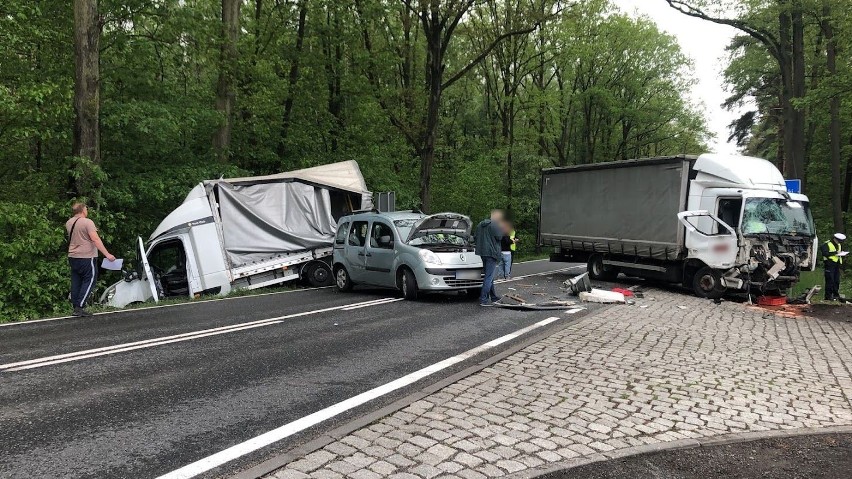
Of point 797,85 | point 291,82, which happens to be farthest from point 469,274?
point 291,82

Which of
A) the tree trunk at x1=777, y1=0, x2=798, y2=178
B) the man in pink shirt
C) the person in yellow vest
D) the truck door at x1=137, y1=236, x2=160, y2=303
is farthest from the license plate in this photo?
the tree trunk at x1=777, y1=0, x2=798, y2=178

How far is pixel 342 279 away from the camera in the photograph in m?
13.1

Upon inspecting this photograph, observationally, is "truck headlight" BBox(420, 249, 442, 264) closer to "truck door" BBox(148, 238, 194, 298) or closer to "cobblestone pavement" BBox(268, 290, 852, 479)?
"cobblestone pavement" BBox(268, 290, 852, 479)

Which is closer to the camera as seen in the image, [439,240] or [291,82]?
[439,240]

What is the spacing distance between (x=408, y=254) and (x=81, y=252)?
5772 mm

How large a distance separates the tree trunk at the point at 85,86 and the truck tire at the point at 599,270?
548 inches

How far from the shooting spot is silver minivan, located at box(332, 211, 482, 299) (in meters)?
10.8

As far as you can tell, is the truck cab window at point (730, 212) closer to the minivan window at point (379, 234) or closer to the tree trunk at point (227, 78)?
the minivan window at point (379, 234)

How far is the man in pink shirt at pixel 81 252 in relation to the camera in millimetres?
8914

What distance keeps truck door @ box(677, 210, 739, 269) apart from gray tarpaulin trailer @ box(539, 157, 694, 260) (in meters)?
0.31

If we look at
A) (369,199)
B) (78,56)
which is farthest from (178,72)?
(369,199)

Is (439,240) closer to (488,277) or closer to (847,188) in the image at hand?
(488,277)

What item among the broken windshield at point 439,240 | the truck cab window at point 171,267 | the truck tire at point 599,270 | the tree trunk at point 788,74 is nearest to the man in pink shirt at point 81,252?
the truck cab window at point 171,267

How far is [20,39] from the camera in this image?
38.1 feet
